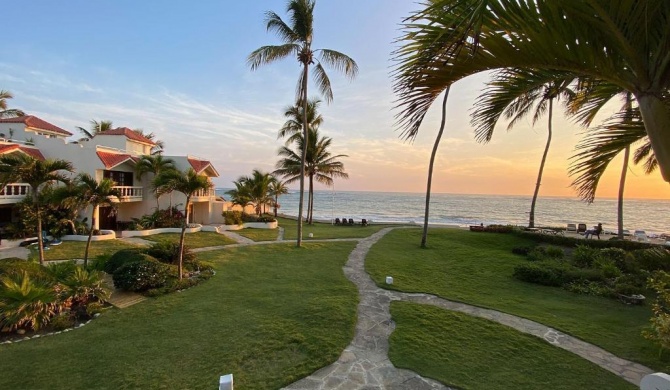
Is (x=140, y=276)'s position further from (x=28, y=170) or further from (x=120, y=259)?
(x=28, y=170)

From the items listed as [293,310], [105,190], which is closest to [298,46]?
[105,190]

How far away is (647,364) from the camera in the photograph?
574 cm

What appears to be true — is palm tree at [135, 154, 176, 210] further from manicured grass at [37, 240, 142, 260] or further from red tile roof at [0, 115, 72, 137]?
red tile roof at [0, 115, 72, 137]

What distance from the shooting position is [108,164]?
18406 millimetres

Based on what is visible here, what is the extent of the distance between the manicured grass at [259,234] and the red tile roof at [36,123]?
54.4ft

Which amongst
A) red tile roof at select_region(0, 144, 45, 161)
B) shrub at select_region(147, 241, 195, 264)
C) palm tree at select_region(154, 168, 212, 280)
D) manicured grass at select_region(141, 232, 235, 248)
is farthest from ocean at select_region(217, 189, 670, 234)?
palm tree at select_region(154, 168, 212, 280)

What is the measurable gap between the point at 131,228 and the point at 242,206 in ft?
30.7

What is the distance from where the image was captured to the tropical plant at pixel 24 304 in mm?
6512

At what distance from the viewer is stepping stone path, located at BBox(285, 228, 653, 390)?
4918 millimetres

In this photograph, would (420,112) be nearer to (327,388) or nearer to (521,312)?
(327,388)

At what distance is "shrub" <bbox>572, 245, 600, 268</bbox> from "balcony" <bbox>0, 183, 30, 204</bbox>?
1064 inches

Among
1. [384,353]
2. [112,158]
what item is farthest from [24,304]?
[112,158]

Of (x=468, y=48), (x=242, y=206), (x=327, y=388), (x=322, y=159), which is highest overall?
(x=322, y=159)

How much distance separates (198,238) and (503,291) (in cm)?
1528
